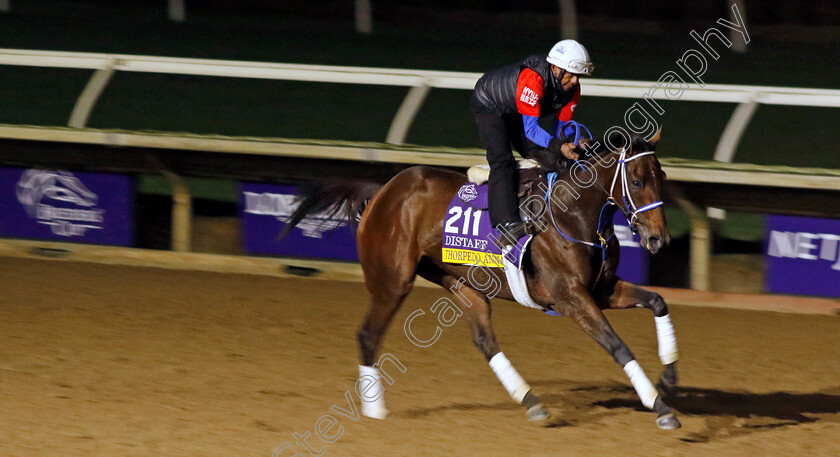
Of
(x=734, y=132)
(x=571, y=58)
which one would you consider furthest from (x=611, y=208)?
(x=734, y=132)

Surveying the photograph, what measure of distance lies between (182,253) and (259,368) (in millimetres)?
3698

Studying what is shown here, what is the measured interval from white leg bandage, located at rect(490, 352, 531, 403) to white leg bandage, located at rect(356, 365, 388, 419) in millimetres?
613

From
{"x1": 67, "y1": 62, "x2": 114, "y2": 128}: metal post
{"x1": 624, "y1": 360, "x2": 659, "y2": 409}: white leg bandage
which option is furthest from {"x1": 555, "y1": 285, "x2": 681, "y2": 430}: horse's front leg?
{"x1": 67, "y1": 62, "x2": 114, "y2": 128}: metal post

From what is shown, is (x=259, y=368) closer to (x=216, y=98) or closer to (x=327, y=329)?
(x=327, y=329)

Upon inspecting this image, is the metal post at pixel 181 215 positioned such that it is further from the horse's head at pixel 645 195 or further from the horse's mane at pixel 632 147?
the horse's head at pixel 645 195

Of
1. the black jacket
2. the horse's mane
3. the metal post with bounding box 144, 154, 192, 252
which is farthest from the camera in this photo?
the metal post with bounding box 144, 154, 192, 252

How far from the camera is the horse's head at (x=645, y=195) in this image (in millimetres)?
5004

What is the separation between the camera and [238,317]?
7.99m

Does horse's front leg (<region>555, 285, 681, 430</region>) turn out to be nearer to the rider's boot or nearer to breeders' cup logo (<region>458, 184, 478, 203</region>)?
the rider's boot

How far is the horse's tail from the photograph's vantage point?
6285 millimetres

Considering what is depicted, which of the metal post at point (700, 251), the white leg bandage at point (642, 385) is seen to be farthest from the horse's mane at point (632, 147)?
the metal post at point (700, 251)

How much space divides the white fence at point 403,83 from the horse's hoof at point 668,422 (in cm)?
373

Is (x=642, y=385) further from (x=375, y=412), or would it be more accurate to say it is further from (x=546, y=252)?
(x=375, y=412)

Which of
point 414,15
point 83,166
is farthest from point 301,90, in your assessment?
point 414,15
